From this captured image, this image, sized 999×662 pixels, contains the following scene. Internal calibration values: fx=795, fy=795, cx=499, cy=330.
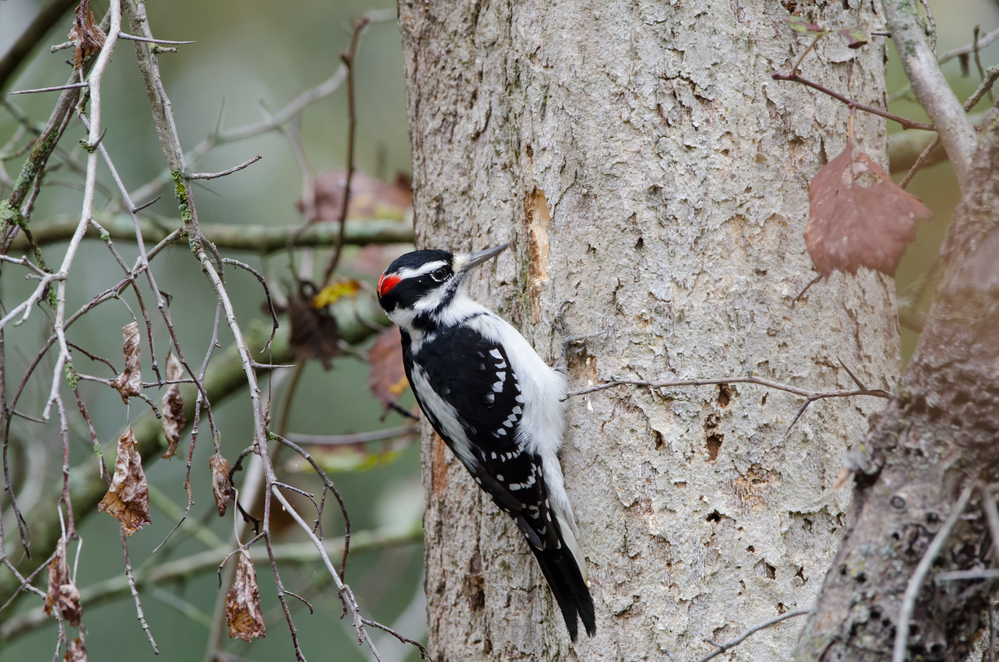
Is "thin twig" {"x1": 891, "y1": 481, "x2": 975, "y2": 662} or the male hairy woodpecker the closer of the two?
"thin twig" {"x1": 891, "y1": 481, "x2": 975, "y2": 662}

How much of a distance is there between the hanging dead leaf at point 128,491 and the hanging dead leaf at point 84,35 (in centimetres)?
97

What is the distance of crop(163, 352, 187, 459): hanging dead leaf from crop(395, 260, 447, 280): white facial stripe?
1.19 m

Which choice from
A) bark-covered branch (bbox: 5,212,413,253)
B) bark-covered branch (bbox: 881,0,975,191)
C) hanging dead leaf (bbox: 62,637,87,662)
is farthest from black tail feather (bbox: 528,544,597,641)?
bark-covered branch (bbox: 5,212,413,253)

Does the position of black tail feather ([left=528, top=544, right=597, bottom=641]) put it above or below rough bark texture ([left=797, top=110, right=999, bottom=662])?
above

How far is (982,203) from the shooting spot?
136cm

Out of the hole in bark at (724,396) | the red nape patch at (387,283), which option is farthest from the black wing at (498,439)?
the hole in bark at (724,396)

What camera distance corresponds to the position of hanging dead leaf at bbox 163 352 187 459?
1.84 m

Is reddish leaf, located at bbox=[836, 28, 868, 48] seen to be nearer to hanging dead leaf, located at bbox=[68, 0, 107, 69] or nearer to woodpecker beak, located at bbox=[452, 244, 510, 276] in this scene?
woodpecker beak, located at bbox=[452, 244, 510, 276]

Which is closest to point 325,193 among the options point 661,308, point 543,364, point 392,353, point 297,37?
point 392,353

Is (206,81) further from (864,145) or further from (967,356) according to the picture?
(967,356)

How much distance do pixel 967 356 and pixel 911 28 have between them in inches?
36.9

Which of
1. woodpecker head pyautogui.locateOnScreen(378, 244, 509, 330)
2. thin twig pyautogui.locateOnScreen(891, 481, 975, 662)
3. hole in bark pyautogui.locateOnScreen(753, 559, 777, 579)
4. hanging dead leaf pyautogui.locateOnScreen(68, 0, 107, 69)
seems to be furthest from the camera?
woodpecker head pyautogui.locateOnScreen(378, 244, 509, 330)

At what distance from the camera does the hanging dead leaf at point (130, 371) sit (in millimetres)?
1660

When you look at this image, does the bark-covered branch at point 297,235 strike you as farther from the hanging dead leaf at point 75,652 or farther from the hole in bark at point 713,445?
A: the hanging dead leaf at point 75,652
